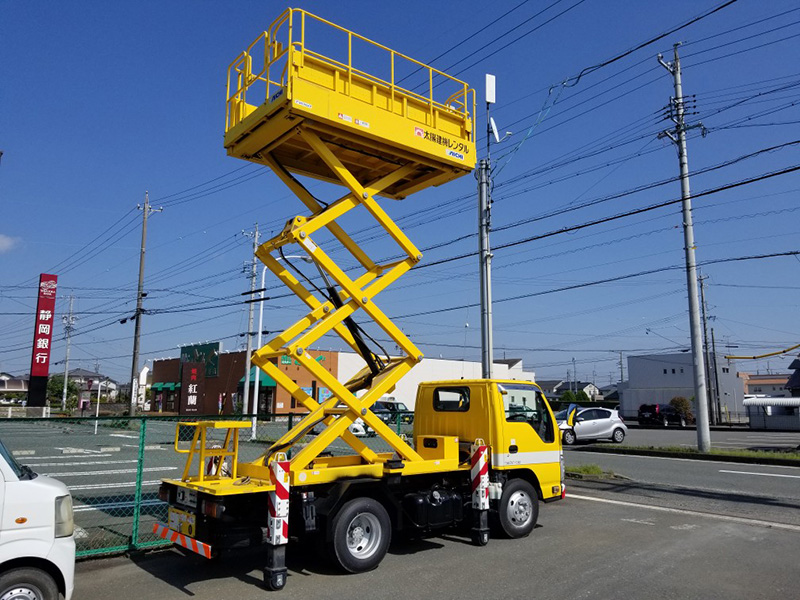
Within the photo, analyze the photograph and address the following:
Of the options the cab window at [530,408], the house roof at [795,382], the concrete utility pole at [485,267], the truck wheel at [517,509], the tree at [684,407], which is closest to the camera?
the truck wheel at [517,509]

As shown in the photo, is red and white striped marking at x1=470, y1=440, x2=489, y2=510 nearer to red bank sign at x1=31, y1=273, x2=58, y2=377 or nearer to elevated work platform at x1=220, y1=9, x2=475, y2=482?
elevated work platform at x1=220, y1=9, x2=475, y2=482

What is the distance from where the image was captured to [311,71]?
724 centimetres

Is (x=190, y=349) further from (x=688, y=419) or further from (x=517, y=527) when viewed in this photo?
(x=517, y=527)

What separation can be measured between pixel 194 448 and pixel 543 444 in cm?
478

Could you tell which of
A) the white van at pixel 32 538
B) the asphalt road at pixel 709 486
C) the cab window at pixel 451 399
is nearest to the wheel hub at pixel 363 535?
the cab window at pixel 451 399

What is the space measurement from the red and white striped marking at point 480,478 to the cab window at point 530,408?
0.99 metres

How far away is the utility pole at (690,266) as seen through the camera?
62.8ft

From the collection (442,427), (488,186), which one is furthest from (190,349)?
(442,427)

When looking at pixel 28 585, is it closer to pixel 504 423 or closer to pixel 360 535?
pixel 360 535

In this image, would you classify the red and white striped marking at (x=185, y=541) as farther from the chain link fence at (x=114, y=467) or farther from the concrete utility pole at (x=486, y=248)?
the concrete utility pole at (x=486, y=248)

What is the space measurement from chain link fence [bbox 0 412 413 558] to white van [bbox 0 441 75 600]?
216 centimetres

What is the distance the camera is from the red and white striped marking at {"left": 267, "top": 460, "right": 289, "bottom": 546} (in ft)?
20.0

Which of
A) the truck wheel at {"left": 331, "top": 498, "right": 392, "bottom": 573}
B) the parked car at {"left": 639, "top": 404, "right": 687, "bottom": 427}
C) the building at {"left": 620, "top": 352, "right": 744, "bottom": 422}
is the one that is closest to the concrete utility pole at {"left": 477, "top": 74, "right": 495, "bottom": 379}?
the truck wheel at {"left": 331, "top": 498, "right": 392, "bottom": 573}

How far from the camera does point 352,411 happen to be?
712 cm
